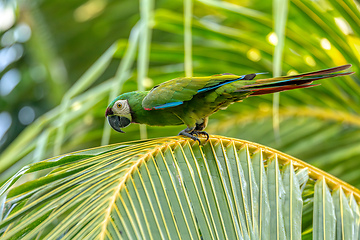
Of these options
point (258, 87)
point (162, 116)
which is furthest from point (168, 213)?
point (162, 116)

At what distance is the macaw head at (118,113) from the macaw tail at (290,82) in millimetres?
654

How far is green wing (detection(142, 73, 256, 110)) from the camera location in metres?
1.72

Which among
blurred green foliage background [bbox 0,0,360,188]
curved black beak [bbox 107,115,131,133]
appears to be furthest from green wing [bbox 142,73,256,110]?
curved black beak [bbox 107,115,131,133]

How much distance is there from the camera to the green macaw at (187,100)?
64.4 inches

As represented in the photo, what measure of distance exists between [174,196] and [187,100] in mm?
727

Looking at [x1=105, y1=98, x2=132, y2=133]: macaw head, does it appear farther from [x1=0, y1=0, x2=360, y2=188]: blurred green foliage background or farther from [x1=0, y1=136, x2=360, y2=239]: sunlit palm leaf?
[x1=0, y1=136, x2=360, y2=239]: sunlit palm leaf

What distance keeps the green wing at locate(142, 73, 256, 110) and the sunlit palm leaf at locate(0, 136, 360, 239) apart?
1.36 ft

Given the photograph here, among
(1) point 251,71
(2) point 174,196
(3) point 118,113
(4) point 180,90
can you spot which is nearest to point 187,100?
(4) point 180,90

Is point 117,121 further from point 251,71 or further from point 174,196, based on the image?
point 174,196

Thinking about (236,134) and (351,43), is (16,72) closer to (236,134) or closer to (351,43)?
(236,134)

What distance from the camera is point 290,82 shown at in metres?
1.39

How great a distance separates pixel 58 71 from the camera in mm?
3895

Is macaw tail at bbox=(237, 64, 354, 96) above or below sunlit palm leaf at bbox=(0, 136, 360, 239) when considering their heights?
above

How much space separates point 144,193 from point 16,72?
Result: 11.3ft
